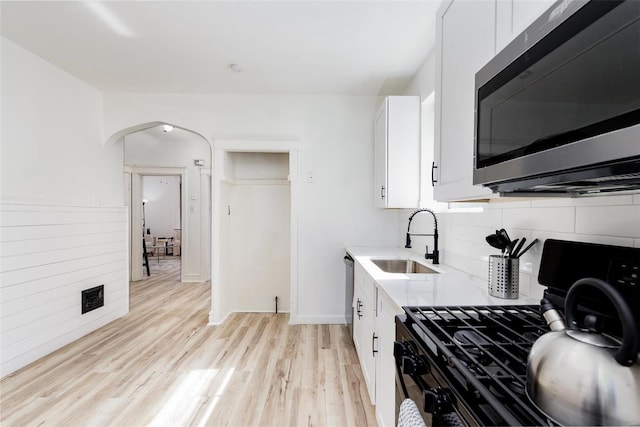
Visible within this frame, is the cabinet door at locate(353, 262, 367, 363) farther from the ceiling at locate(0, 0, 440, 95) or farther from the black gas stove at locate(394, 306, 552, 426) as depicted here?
the ceiling at locate(0, 0, 440, 95)

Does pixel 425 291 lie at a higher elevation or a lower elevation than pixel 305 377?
higher

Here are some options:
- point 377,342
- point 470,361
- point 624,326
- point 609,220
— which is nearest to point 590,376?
point 624,326

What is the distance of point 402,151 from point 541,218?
154 centimetres

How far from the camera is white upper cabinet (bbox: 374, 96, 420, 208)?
8.98 feet

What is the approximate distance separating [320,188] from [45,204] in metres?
2.55

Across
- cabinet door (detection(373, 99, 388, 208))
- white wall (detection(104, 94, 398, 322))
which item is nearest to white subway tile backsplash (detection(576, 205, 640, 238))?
cabinet door (detection(373, 99, 388, 208))

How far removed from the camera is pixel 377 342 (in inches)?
70.9

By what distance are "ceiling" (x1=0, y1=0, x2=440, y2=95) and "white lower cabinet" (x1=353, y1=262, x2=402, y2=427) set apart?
5.80 ft

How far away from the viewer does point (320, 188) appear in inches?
140

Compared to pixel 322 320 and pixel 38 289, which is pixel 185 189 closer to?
pixel 38 289

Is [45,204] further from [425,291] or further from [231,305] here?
[425,291]

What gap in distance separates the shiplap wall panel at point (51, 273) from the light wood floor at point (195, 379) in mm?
159

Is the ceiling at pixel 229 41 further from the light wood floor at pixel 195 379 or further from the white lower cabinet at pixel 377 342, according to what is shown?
the light wood floor at pixel 195 379

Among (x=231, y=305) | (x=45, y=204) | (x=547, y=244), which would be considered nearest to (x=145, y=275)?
(x=231, y=305)
